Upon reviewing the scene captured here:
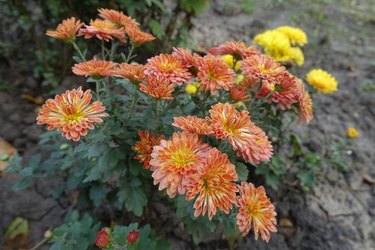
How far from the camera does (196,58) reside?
1.32 meters

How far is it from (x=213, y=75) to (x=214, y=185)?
44cm

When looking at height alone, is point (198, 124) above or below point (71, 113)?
above

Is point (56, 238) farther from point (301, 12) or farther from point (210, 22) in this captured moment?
point (301, 12)

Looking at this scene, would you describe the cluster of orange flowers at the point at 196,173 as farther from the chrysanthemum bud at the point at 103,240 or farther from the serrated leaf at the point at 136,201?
the serrated leaf at the point at 136,201

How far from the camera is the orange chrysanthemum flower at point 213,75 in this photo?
1.28m

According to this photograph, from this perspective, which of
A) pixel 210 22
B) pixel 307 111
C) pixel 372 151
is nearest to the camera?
pixel 307 111

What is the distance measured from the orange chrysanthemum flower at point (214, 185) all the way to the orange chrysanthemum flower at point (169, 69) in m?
0.31

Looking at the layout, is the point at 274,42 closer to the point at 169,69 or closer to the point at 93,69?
the point at 169,69

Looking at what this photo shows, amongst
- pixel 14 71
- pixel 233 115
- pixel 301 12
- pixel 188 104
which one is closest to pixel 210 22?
pixel 301 12

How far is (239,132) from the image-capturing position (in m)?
1.16

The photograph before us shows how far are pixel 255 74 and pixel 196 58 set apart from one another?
0.23 m

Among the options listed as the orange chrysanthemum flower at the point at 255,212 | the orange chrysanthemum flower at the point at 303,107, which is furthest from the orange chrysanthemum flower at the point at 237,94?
the orange chrysanthemum flower at the point at 255,212

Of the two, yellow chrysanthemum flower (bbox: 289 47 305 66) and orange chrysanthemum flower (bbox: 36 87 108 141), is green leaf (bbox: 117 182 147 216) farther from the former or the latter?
yellow chrysanthemum flower (bbox: 289 47 305 66)

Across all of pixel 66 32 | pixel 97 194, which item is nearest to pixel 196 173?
pixel 66 32
